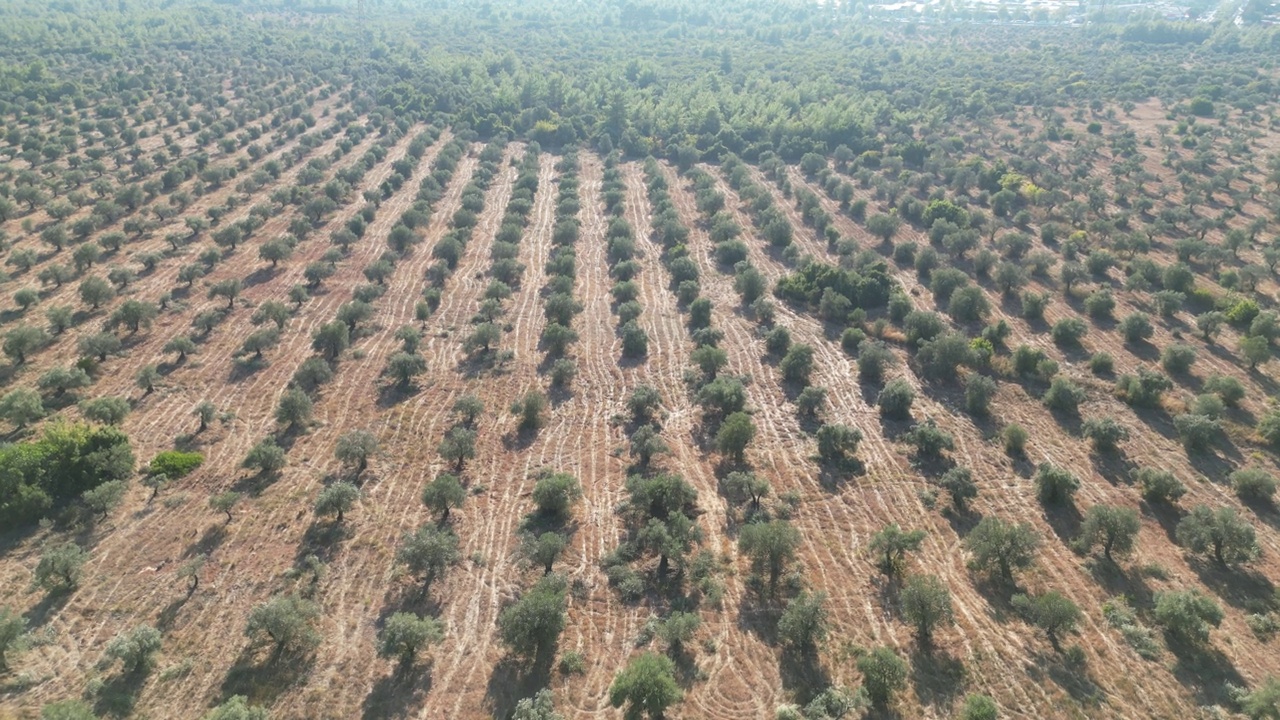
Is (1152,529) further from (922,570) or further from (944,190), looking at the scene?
(944,190)

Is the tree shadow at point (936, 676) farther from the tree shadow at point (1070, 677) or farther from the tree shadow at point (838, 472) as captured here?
the tree shadow at point (838, 472)

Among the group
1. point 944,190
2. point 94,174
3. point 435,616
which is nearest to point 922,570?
point 435,616

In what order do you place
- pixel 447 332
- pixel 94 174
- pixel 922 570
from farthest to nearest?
pixel 94 174 < pixel 447 332 < pixel 922 570

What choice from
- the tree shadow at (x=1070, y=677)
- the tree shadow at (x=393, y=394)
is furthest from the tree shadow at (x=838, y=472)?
the tree shadow at (x=393, y=394)

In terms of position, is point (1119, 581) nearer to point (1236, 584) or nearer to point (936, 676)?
point (1236, 584)

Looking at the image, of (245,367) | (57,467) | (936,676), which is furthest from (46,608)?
(936,676)

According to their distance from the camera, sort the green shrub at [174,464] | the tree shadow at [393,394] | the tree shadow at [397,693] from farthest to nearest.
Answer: the tree shadow at [393,394] < the green shrub at [174,464] < the tree shadow at [397,693]
